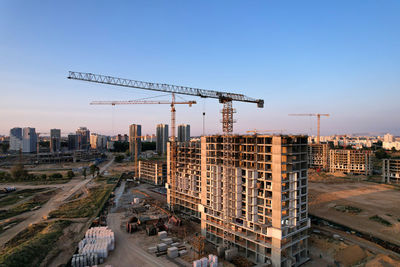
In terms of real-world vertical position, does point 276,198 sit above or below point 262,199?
above

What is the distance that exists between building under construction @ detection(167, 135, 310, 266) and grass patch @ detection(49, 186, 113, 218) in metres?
22.5

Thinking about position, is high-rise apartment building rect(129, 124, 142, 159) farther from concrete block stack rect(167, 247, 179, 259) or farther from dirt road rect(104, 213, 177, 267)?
concrete block stack rect(167, 247, 179, 259)

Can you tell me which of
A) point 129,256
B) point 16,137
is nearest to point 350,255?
point 129,256

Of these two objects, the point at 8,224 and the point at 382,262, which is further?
the point at 8,224

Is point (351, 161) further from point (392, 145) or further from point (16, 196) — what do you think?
point (16, 196)

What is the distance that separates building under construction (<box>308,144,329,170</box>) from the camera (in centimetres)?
7938

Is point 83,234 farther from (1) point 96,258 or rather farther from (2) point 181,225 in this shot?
(2) point 181,225

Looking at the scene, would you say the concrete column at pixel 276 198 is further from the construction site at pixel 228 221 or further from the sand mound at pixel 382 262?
the sand mound at pixel 382 262

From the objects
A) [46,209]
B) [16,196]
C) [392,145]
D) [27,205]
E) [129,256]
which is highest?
[392,145]

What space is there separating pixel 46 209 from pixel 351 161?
8494cm

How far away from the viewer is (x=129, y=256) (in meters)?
23.5

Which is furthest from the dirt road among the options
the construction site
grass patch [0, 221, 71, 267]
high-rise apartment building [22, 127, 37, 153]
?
high-rise apartment building [22, 127, 37, 153]

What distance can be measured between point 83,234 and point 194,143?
62.6 feet

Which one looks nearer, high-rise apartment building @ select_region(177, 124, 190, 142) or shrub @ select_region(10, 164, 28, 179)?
shrub @ select_region(10, 164, 28, 179)
